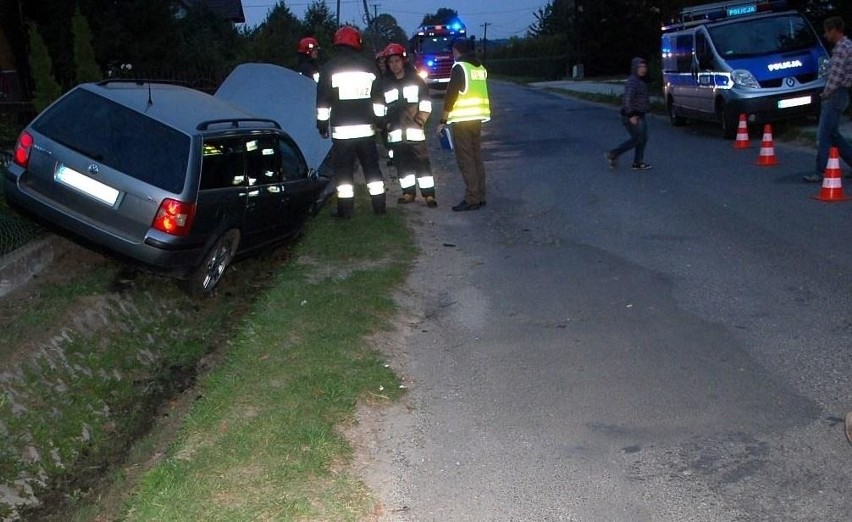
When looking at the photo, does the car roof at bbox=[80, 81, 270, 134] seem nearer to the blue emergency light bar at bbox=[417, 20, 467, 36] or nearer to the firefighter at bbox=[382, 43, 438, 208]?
the firefighter at bbox=[382, 43, 438, 208]

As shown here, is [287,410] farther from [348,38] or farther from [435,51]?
[435,51]

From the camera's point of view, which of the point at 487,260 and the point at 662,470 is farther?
the point at 487,260

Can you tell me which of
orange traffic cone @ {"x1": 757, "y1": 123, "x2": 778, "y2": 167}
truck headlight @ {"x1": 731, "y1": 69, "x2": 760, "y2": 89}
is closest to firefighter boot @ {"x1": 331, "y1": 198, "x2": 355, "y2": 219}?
orange traffic cone @ {"x1": 757, "y1": 123, "x2": 778, "y2": 167}

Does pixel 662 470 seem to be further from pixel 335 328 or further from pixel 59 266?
A: pixel 59 266

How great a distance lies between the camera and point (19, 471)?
18.8 feet

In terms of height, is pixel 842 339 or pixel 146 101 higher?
pixel 146 101

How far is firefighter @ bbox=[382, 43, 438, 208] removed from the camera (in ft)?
38.5

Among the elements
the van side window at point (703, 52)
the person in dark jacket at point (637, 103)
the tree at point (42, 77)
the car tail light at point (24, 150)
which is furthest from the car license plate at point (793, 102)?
the car tail light at point (24, 150)

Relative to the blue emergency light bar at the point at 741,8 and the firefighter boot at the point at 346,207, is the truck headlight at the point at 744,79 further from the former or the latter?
the firefighter boot at the point at 346,207

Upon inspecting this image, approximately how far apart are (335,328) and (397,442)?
6.18 feet

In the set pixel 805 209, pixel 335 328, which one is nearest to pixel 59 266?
pixel 335 328

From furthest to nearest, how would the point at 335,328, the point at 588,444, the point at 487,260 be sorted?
the point at 487,260 → the point at 335,328 → the point at 588,444

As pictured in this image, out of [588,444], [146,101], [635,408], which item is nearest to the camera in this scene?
[588,444]

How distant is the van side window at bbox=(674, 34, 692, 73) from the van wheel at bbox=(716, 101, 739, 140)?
174 cm
